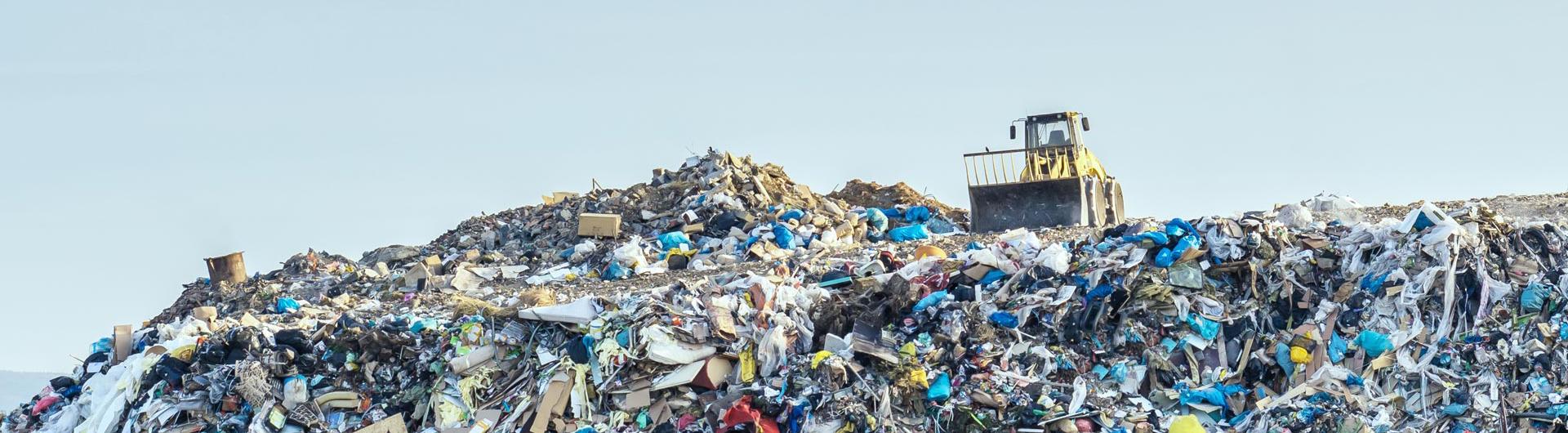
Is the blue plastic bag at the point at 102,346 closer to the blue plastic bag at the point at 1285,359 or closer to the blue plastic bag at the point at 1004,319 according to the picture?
the blue plastic bag at the point at 1004,319

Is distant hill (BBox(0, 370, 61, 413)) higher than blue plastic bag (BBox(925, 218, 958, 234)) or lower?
lower

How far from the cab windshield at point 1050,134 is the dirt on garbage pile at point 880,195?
7.45ft

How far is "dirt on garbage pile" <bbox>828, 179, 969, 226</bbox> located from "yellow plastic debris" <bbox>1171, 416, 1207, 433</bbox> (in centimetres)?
852

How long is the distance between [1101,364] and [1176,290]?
0.74m

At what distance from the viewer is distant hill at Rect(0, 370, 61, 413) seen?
Result: 41.5 meters

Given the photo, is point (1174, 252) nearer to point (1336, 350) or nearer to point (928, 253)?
point (1336, 350)

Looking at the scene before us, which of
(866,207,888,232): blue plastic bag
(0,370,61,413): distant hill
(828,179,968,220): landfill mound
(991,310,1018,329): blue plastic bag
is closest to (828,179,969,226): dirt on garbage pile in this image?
(828,179,968,220): landfill mound

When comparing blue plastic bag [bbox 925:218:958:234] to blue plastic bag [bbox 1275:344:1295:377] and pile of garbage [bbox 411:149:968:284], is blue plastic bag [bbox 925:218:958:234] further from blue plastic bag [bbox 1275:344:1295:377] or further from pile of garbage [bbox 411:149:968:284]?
blue plastic bag [bbox 1275:344:1295:377]

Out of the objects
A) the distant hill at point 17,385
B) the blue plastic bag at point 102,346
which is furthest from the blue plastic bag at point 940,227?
the distant hill at point 17,385

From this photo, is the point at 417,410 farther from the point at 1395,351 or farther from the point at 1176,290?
the point at 1395,351

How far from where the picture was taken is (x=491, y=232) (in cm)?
1642

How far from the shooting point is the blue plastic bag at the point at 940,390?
10.2m

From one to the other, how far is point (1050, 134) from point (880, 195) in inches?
138

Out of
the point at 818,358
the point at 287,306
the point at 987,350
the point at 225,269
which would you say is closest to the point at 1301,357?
the point at 987,350
